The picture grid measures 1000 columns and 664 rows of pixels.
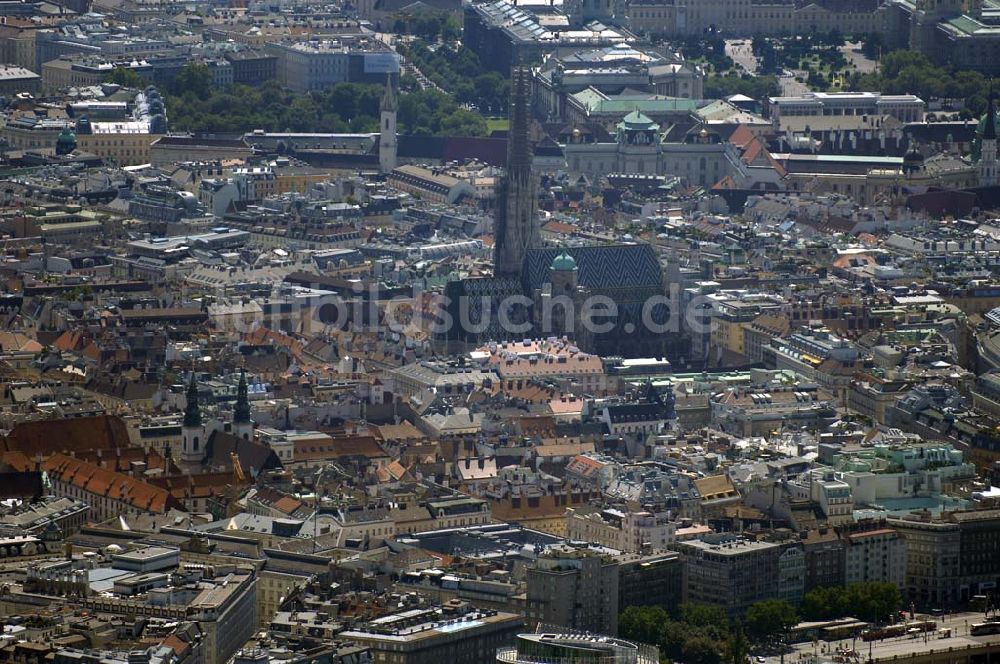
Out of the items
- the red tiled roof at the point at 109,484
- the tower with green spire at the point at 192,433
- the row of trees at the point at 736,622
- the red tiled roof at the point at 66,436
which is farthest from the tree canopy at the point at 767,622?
the red tiled roof at the point at 66,436

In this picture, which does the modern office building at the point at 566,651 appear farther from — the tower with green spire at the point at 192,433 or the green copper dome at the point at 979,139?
the green copper dome at the point at 979,139

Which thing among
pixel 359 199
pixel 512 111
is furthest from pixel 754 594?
pixel 359 199

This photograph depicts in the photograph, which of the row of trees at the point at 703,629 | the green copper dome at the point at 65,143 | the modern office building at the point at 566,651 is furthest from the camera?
the green copper dome at the point at 65,143

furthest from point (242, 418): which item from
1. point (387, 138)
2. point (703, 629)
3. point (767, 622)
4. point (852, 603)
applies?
point (387, 138)

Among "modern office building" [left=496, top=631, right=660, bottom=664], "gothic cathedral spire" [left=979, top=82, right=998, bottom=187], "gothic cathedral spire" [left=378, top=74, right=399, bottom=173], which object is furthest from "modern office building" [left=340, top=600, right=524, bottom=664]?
"gothic cathedral spire" [left=979, top=82, right=998, bottom=187]

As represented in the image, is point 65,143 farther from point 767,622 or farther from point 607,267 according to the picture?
point 767,622

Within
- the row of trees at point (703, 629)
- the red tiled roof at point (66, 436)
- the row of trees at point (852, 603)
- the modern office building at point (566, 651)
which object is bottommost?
the red tiled roof at point (66, 436)

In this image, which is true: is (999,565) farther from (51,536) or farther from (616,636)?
(51,536)

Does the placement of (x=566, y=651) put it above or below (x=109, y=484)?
above
